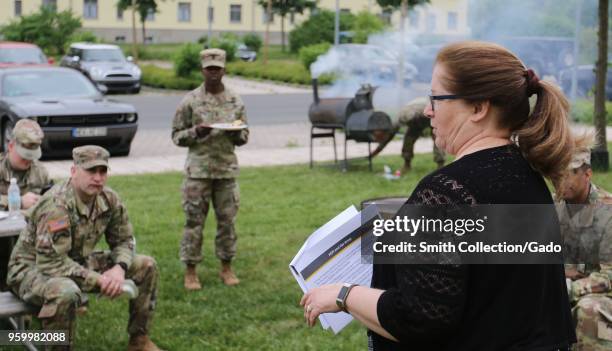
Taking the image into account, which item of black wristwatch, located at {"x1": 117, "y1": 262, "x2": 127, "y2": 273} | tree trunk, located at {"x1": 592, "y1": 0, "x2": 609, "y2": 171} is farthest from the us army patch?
tree trunk, located at {"x1": 592, "y1": 0, "x2": 609, "y2": 171}

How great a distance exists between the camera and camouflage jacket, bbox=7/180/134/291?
4.95 meters

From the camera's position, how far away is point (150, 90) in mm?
31812

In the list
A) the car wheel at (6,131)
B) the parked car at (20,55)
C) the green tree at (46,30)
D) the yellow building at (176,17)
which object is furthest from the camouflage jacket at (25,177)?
the yellow building at (176,17)

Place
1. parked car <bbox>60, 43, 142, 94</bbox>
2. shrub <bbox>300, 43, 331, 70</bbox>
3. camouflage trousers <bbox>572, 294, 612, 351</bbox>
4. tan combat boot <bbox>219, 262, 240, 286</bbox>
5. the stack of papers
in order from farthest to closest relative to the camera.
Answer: shrub <bbox>300, 43, 331, 70</bbox> < parked car <bbox>60, 43, 142, 94</bbox> < tan combat boot <bbox>219, 262, 240, 286</bbox> < camouflage trousers <bbox>572, 294, 612, 351</bbox> < the stack of papers

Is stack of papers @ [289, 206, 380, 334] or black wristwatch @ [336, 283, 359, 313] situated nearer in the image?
black wristwatch @ [336, 283, 359, 313]

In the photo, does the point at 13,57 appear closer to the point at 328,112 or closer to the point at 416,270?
the point at 328,112

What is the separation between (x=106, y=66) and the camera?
28.8 m

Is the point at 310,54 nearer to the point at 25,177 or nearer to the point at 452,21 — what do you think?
the point at 452,21

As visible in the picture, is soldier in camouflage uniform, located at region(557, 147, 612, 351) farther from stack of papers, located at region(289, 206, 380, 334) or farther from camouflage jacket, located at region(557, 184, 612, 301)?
stack of papers, located at region(289, 206, 380, 334)

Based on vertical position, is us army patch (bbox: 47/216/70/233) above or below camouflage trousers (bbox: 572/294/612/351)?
above

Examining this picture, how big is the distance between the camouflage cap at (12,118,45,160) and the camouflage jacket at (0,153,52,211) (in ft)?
0.44

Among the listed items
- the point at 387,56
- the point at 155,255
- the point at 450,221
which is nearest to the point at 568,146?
the point at 450,221

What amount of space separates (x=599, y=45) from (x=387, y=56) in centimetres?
610

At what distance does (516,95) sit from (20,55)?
73.0 ft
